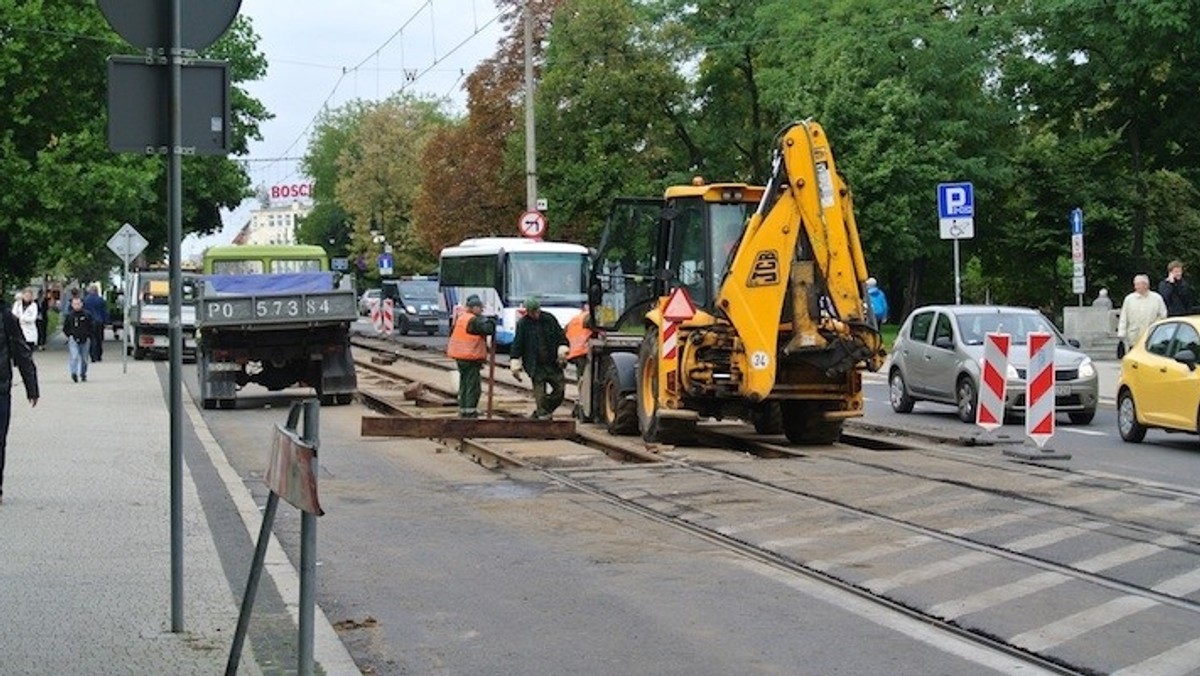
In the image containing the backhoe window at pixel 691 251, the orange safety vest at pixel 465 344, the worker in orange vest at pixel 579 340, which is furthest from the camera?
the worker in orange vest at pixel 579 340

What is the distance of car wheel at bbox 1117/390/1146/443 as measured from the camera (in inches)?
817

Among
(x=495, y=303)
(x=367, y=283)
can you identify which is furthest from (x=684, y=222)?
(x=367, y=283)

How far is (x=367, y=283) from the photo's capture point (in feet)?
376

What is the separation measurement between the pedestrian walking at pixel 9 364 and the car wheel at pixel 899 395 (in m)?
14.7

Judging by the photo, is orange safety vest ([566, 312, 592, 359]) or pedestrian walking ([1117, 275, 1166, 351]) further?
pedestrian walking ([1117, 275, 1166, 351])

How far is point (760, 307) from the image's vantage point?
19.6 meters

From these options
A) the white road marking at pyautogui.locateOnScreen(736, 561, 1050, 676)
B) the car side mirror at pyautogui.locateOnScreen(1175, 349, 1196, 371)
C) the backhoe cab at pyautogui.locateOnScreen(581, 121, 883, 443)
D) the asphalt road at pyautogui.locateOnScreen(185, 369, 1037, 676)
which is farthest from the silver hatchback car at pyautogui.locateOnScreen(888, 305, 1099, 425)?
the white road marking at pyautogui.locateOnScreen(736, 561, 1050, 676)

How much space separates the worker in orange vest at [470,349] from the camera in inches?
905

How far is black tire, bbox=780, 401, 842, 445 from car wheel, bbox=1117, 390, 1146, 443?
3.08 metres

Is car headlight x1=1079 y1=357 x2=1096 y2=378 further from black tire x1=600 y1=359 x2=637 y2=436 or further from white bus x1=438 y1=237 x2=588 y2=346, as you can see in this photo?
white bus x1=438 y1=237 x2=588 y2=346

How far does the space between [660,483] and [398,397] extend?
1403 cm

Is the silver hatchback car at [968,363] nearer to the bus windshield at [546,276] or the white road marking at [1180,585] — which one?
the white road marking at [1180,585]

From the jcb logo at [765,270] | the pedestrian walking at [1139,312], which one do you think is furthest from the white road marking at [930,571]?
the pedestrian walking at [1139,312]

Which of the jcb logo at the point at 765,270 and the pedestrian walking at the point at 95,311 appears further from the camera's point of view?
the pedestrian walking at the point at 95,311
